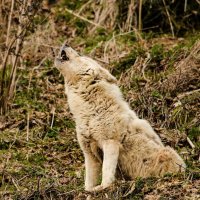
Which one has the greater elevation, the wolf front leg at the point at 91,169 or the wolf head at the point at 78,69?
the wolf head at the point at 78,69

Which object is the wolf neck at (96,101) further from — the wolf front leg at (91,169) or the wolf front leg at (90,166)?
the wolf front leg at (91,169)

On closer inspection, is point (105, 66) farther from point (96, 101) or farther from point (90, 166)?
point (90, 166)

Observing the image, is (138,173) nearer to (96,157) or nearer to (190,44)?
(96,157)

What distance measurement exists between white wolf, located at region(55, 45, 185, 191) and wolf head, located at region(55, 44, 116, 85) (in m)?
0.08

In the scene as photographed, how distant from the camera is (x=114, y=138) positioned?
7875mm

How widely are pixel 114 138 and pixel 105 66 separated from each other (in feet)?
16.0

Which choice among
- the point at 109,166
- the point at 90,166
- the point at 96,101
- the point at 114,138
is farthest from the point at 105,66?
the point at 109,166

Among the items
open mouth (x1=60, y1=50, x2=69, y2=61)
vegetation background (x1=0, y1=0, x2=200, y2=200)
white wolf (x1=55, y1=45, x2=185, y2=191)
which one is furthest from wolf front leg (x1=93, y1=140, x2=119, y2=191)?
open mouth (x1=60, y1=50, x2=69, y2=61)

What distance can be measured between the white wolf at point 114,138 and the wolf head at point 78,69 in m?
0.08

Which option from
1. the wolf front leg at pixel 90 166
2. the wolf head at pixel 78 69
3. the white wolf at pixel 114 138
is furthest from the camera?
the wolf head at pixel 78 69

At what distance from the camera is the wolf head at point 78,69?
839 centimetres

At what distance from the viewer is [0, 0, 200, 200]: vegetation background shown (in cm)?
809

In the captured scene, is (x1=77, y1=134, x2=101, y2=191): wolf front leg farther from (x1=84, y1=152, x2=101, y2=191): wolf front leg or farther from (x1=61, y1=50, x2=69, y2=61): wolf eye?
(x1=61, y1=50, x2=69, y2=61): wolf eye

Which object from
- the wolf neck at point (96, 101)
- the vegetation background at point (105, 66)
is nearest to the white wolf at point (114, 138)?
the wolf neck at point (96, 101)
